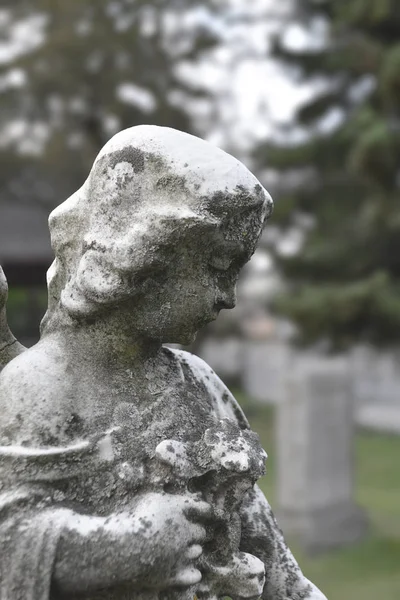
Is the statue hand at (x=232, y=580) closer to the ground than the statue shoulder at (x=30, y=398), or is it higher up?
closer to the ground

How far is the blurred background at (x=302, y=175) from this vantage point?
8367mm

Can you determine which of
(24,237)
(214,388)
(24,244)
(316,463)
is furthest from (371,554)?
(214,388)

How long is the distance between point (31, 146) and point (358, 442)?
9.14 meters

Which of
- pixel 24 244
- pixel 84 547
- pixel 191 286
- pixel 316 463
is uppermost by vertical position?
pixel 191 286

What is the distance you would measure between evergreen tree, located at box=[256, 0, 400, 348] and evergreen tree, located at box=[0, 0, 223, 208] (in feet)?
8.22

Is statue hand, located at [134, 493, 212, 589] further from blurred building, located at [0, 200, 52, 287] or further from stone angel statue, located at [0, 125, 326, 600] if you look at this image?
blurred building, located at [0, 200, 52, 287]

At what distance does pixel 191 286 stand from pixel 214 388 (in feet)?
1.22

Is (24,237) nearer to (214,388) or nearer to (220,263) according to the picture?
(214,388)

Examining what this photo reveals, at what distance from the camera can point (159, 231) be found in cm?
150

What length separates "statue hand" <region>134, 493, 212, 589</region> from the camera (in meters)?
1.42

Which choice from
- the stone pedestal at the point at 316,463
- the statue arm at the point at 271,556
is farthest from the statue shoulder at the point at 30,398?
the stone pedestal at the point at 316,463

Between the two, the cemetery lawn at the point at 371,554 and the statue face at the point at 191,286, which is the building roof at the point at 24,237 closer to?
the cemetery lawn at the point at 371,554

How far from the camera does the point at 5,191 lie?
55.9ft

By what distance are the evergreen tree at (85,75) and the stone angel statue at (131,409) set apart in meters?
12.9
